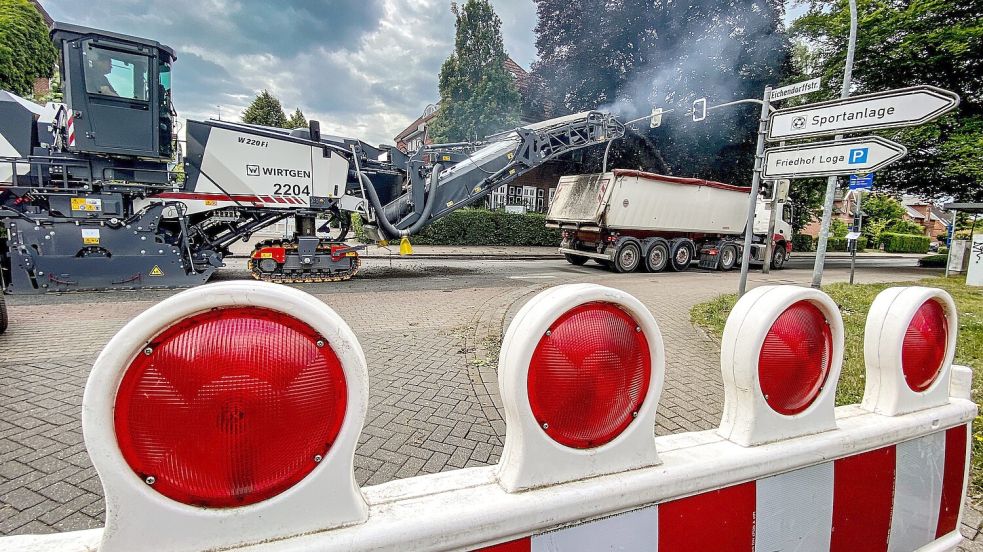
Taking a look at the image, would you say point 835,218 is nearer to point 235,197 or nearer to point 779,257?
point 779,257

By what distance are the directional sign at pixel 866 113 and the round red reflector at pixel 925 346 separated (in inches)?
125

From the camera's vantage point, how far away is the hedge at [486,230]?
68.0 ft

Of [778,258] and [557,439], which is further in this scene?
[778,258]

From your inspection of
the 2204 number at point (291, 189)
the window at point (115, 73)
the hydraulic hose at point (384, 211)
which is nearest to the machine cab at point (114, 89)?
the window at point (115, 73)

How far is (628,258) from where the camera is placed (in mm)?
14141

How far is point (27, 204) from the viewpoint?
8.04 meters

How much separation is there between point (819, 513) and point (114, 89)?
1015 centimetres

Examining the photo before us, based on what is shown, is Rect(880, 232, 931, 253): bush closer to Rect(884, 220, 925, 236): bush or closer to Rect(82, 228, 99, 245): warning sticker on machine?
Rect(884, 220, 925, 236): bush

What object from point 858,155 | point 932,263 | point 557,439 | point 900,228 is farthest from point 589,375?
point 900,228

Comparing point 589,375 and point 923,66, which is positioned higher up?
point 923,66

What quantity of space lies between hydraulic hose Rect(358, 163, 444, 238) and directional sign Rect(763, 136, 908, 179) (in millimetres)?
7097

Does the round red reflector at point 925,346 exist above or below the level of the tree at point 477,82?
below

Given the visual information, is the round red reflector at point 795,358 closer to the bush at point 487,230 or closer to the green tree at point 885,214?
the bush at point 487,230

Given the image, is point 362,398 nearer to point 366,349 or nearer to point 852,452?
point 852,452
